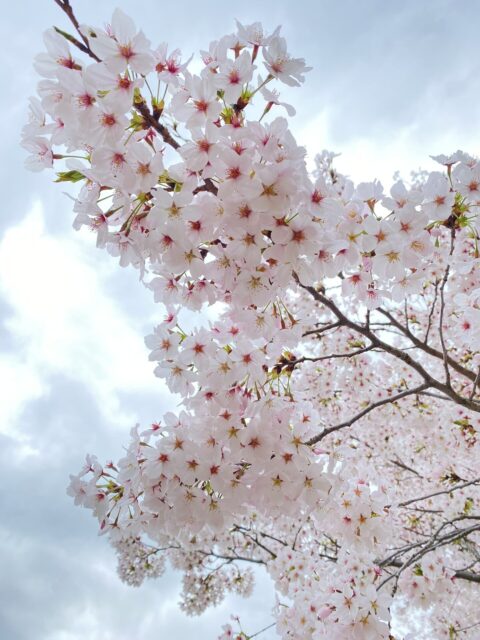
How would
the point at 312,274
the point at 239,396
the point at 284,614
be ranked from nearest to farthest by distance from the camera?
the point at 312,274, the point at 239,396, the point at 284,614

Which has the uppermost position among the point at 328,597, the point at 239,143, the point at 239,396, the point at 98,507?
the point at 239,143

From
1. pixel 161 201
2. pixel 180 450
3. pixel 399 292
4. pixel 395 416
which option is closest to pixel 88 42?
pixel 161 201

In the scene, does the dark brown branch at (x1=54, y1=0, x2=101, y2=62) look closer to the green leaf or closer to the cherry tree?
the cherry tree

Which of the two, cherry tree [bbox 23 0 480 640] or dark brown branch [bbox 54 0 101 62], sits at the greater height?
dark brown branch [bbox 54 0 101 62]

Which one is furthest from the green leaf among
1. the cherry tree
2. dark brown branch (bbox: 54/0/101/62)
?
dark brown branch (bbox: 54/0/101/62)

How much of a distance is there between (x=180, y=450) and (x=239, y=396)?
1.29 ft

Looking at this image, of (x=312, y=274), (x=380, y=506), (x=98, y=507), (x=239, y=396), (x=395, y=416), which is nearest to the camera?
(x=312, y=274)

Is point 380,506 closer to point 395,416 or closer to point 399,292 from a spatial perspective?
point 399,292

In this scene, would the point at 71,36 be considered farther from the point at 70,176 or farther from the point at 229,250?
the point at 229,250

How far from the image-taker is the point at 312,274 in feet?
6.80

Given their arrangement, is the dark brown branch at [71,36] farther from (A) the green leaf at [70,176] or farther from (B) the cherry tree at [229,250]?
(A) the green leaf at [70,176]

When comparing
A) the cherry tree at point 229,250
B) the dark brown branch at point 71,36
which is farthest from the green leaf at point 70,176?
the dark brown branch at point 71,36

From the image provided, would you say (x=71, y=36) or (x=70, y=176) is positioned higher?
(x=71, y=36)

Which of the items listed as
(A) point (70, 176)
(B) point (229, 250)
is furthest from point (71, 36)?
(B) point (229, 250)
